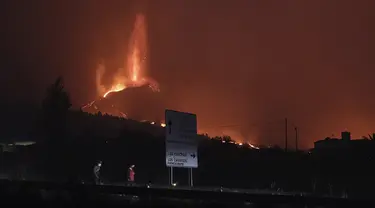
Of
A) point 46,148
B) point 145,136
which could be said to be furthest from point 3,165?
point 145,136

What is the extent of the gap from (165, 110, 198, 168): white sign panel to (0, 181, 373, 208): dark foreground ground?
5.92 m

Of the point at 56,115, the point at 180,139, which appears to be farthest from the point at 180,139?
A: the point at 56,115

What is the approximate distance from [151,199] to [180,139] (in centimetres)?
919

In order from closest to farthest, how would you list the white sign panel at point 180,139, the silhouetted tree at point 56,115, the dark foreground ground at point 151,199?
the dark foreground ground at point 151,199, the white sign panel at point 180,139, the silhouetted tree at point 56,115

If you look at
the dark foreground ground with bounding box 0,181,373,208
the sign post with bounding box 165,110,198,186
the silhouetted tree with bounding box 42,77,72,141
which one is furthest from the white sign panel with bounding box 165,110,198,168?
the silhouetted tree with bounding box 42,77,72,141

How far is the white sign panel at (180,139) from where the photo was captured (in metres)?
28.5

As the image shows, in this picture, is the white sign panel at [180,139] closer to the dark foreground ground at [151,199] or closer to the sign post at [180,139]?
the sign post at [180,139]

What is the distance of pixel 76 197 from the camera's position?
780 inches

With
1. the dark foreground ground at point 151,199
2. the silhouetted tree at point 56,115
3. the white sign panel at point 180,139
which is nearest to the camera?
the dark foreground ground at point 151,199

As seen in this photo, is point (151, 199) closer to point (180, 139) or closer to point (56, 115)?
point (180, 139)

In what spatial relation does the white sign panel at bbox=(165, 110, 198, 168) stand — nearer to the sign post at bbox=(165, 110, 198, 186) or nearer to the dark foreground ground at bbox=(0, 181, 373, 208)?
the sign post at bbox=(165, 110, 198, 186)

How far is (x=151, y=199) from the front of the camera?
2019 cm

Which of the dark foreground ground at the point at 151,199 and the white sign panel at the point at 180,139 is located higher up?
the white sign panel at the point at 180,139

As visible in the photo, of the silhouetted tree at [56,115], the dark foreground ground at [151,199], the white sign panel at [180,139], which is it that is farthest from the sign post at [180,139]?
the silhouetted tree at [56,115]
